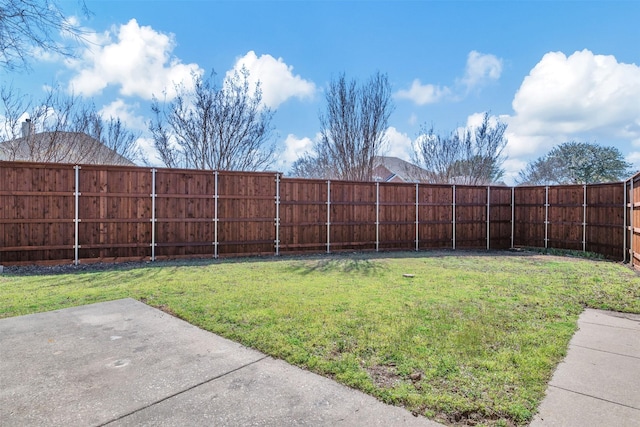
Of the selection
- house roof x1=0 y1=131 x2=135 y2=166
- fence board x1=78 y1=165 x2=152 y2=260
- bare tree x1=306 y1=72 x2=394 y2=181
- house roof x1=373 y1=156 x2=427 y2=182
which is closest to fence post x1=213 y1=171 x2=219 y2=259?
fence board x1=78 y1=165 x2=152 y2=260

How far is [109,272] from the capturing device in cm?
659

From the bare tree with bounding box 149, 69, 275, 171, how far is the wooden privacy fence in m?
3.85

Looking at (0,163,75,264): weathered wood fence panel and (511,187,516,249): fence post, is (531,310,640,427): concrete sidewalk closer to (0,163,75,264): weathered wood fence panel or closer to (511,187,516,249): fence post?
(511,187,516,249): fence post

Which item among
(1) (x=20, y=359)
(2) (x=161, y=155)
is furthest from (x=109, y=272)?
(2) (x=161, y=155)

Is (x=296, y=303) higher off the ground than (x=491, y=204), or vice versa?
(x=491, y=204)

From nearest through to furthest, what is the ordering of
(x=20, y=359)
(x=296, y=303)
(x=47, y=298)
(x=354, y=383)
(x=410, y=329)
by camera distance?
Result: 1. (x=354, y=383)
2. (x=20, y=359)
3. (x=410, y=329)
4. (x=296, y=303)
5. (x=47, y=298)

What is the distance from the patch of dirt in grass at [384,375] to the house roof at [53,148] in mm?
11493

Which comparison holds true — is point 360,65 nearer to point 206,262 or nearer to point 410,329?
point 206,262

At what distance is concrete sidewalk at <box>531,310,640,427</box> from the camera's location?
1.89m

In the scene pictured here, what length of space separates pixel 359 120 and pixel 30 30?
36.4ft

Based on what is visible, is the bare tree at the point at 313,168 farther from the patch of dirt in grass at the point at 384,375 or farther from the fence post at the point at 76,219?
the patch of dirt in grass at the point at 384,375

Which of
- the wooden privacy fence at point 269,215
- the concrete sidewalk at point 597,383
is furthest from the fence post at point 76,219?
the concrete sidewalk at point 597,383

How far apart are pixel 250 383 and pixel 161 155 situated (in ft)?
39.4

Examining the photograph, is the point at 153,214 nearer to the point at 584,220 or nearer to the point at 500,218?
the point at 500,218
